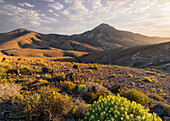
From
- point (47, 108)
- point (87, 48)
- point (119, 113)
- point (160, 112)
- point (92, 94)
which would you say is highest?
point (87, 48)

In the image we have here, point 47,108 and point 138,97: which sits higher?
point 47,108

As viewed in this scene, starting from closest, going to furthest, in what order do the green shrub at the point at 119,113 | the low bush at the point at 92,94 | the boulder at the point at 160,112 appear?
the green shrub at the point at 119,113 < the boulder at the point at 160,112 < the low bush at the point at 92,94

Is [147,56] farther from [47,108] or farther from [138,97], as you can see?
[47,108]

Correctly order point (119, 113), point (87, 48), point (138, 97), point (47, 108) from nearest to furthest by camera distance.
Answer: point (119, 113) → point (47, 108) → point (138, 97) → point (87, 48)

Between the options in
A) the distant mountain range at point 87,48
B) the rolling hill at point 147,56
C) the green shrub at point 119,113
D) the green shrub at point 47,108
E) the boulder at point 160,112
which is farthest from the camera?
the distant mountain range at point 87,48

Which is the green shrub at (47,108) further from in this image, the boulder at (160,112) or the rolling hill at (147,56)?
the rolling hill at (147,56)

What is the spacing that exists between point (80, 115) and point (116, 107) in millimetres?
1207

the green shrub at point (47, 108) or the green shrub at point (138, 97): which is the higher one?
the green shrub at point (47, 108)

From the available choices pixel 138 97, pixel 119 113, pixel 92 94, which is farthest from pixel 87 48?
pixel 119 113

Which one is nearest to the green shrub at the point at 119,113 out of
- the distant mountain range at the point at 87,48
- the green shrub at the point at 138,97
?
the green shrub at the point at 138,97

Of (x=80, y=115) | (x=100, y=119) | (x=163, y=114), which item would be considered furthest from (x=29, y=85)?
(x=163, y=114)

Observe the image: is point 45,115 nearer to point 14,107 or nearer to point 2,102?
point 14,107

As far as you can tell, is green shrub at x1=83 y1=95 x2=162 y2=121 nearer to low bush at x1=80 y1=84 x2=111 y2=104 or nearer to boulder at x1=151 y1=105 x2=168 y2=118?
low bush at x1=80 y1=84 x2=111 y2=104

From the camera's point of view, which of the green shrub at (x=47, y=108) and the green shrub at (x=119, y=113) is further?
the green shrub at (x=47, y=108)
